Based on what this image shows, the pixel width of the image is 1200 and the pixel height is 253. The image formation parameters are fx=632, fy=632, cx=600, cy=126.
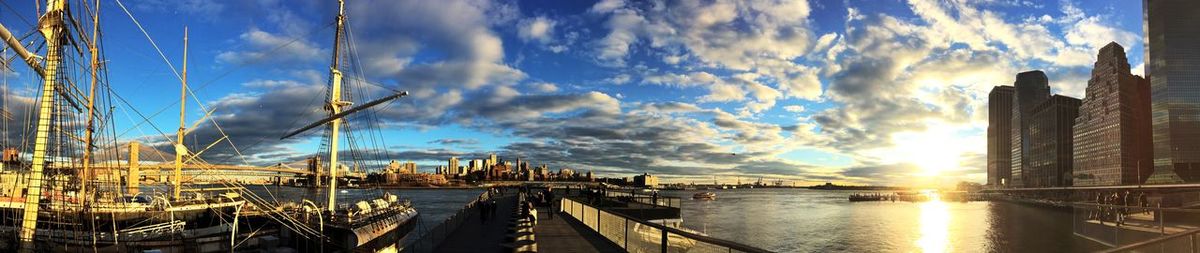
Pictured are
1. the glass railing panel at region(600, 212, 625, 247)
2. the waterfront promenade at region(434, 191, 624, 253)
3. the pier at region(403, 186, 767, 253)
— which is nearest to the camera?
the pier at region(403, 186, 767, 253)

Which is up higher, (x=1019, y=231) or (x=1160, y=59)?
(x=1160, y=59)

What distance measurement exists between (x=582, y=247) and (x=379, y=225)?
929 inches

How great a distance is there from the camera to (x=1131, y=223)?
3425cm

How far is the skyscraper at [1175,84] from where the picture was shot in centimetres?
17825

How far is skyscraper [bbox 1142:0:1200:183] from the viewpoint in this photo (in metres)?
178

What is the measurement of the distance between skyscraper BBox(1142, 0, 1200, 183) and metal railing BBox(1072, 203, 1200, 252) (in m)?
183

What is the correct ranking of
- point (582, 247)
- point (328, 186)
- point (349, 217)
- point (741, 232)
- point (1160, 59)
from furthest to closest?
point (1160, 59)
point (741, 232)
point (328, 186)
point (349, 217)
point (582, 247)

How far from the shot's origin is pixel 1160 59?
184 m

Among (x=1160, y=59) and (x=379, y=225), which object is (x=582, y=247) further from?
(x=1160, y=59)

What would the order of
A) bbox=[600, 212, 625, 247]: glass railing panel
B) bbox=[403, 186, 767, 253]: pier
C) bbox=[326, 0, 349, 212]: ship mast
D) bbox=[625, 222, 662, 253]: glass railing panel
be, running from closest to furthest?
bbox=[403, 186, 767, 253]: pier, bbox=[625, 222, 662, 253]: glass railing panel, bbox=[600, 212, 625, 247]: glass railing panel, bbox=[326, 0, 349, 212]: ship mast

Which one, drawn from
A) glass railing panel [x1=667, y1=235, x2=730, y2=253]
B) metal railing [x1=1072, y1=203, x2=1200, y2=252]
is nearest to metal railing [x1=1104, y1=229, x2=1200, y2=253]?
glass railing panel [x1=667, y1=235, x2=730, y2=253]

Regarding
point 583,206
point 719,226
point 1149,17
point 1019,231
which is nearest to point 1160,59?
point 1149,17

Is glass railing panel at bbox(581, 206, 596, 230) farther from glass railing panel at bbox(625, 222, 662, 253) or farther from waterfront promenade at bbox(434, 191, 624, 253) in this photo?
glass railing panel at bbox(625, 222, 662, 253)

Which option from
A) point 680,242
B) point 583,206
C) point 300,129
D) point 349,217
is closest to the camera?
point 680,242
